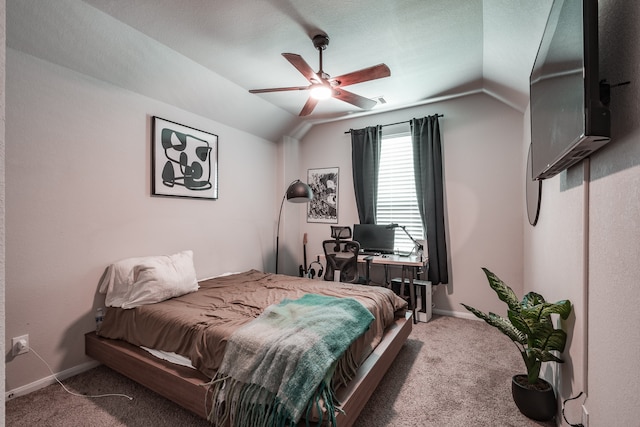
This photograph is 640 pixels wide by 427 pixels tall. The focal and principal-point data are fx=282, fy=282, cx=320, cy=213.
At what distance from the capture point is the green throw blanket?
1.36 metres

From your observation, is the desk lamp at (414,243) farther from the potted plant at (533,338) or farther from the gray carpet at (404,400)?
the potted plant at (533,338)

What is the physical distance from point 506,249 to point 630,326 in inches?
108

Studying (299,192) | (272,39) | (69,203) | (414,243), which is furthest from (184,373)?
(414,243)

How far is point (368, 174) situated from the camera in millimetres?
4070

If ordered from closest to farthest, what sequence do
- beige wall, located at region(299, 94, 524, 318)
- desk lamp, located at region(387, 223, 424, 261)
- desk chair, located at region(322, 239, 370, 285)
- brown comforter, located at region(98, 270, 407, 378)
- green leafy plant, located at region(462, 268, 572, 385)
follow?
1. green leafy plant, located at region(462, 268, 572, 385)
2. brown comforter, located at region(98, 270, 407, 378)
3. beige wall, located at region(299, 94, 524, 318)
4. desk chair, located at region(322, 239, 370, 285)
5. desk lamp, located at region(387, 223, 424, 261)

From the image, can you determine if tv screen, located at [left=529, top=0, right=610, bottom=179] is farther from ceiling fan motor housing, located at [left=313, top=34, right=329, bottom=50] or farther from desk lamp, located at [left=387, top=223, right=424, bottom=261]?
desk lamp, located at [left=387, top=223, right=424, bottom=261]

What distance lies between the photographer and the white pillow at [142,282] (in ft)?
7.55

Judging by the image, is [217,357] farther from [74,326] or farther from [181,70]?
[181,70]

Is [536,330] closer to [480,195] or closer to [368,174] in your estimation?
[480,195]

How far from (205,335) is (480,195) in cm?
333

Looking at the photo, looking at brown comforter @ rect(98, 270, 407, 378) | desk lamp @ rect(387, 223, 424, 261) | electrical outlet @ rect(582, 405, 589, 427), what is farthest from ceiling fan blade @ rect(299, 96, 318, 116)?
electrical outlet @ rect(582, 405, 589, 427)

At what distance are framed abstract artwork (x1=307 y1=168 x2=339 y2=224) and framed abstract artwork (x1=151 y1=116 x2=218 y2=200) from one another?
1.63 metres

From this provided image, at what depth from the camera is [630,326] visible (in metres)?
0.87

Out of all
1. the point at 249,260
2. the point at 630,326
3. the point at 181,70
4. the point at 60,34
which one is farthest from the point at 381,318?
the point at 60,34
